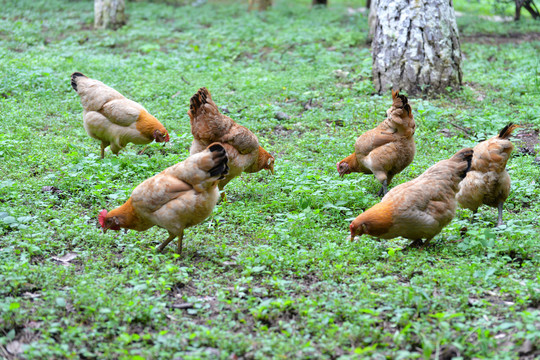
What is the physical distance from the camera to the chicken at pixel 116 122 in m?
7.82

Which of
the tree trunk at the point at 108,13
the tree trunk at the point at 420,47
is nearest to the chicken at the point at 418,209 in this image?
the tree trunk at the point at 420,47

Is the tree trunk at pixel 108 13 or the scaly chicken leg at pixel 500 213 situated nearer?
the scaly chicken leg at pixel 500 213

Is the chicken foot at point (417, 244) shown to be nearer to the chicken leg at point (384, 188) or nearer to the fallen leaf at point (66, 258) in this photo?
the chicken leg at point (384, 188)

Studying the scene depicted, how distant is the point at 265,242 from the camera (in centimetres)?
563

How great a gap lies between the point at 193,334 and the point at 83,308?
1000mm

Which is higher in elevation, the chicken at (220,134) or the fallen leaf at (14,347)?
the chicken at (220,134)

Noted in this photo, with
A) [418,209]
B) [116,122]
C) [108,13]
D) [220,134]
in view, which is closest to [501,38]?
[220,134]

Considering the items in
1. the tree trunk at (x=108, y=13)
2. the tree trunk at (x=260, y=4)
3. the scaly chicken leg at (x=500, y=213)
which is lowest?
the scaly chicken leg at (x=500, y=213)

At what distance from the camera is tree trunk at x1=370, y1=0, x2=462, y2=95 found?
10062mm

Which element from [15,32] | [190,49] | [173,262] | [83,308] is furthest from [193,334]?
[15,32]

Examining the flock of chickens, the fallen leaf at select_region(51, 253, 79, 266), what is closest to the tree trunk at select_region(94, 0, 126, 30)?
the flock of chickens

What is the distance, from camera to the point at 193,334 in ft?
12.5

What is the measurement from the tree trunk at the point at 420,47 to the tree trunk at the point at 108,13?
912 centimetres

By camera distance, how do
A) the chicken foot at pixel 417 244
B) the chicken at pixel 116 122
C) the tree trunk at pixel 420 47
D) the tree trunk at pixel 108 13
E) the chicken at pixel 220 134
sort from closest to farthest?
the chicken foot at pixel 417 244
the chicken at pixel 220 134
the chicken at pixel 116 122
the tree trunk at pixel 420 47
the tree trunk at pixel 108 13
